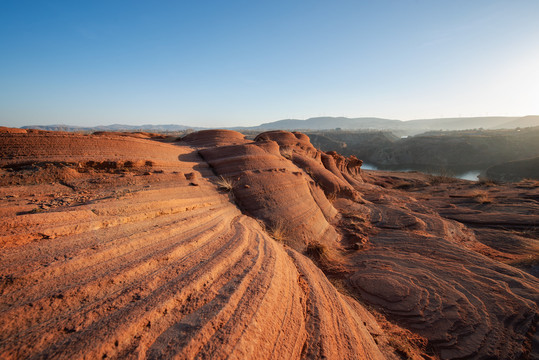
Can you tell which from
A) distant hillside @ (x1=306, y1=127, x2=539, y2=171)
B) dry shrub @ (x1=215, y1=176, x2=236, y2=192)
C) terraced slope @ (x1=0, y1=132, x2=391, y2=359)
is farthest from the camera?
distant hillside @ (x1=306, y1=127, x2=539, y2=171)

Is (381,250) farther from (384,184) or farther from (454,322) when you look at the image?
(384,184)

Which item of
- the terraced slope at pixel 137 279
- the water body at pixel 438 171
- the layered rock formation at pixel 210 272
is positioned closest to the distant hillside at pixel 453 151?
the water body at pixel 438 171

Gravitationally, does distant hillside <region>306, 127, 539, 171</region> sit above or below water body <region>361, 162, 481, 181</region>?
above

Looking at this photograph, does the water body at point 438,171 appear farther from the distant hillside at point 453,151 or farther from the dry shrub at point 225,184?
the dry shrub at point 225,184

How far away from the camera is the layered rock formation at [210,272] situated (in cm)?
169

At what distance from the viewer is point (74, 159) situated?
403 cm

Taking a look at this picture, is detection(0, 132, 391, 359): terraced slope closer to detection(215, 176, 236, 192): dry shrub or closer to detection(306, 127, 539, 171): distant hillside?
detection(215, 176, 236, 192): dry shrub

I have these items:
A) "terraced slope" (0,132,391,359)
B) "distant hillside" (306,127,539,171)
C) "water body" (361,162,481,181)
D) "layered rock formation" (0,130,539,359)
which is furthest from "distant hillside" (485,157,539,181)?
"terraced slope" (0,132,391,359)

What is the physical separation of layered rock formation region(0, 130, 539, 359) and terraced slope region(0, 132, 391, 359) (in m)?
0.01

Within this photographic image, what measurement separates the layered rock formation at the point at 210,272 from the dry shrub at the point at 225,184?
6.0 inches

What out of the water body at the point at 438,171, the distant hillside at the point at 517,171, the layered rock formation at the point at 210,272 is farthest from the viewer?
the water body at the point at 438,171

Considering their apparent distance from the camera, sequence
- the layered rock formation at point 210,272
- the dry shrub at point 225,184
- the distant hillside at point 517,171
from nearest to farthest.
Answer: the layered rock formation at point 210,272
the dry shrub at point 225,184
the distant hillside at point 517,171

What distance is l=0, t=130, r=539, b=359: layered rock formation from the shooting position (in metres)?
1.69

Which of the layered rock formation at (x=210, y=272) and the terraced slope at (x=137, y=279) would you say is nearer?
the terraced slope at (x=137, y=279)
